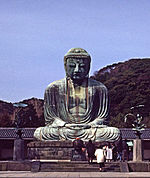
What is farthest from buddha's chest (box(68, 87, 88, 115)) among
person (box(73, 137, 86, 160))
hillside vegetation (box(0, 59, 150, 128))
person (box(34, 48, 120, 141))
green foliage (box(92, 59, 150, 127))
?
green foliage (box(92, 59, 150, 127))

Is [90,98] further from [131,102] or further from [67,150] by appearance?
[131,102]

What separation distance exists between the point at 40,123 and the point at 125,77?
21488 millimetres

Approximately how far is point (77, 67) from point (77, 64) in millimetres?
177

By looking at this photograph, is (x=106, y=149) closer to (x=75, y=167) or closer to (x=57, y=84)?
(x=75, y=167)

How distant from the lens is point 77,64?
18.4m

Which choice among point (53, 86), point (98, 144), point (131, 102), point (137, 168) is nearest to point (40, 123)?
point (131, 102)

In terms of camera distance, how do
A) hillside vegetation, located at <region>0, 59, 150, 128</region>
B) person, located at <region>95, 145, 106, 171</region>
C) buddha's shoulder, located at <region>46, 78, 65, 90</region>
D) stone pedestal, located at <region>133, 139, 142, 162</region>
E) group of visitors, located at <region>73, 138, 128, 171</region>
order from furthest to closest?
1. hillside vegetation, located at <region>0, 59, 150, 128</region>
2. buddha's shoulder, located at <region>46, 78, 65, 90</region>
3. stone pedestal, located at <region>133, 139, 142, 162</region>
4. group of visitors, located at <region>73, 138, 128, 171</region>
5. person, located at <region>95, 145, 106, 171</region>

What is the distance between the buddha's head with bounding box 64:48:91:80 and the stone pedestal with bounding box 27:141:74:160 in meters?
3.36

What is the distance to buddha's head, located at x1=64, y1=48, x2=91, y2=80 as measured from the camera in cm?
1834

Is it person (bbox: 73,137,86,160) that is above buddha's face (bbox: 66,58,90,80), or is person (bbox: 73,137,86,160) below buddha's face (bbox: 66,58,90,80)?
below

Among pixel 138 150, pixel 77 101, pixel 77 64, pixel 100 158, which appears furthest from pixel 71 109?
pixel 100 158

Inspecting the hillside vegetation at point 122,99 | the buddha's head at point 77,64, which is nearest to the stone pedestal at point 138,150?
the buddha's head at point 77,64

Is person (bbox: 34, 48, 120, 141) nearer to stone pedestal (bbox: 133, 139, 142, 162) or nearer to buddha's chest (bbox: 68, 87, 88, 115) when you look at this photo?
buddha's chest (bbox: 68, 87, 88, 115)

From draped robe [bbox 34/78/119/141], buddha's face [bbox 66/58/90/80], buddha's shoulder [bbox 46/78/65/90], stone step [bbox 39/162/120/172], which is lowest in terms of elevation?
stone step [bbox 39/162/120/172]
